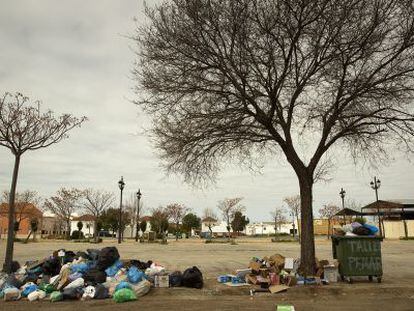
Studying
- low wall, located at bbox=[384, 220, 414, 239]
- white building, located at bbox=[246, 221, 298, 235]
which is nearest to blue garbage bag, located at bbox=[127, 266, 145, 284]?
low wall, located at bbox=[384, 220, 414, 239]

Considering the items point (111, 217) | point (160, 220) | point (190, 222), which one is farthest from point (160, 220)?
point (190, 222)

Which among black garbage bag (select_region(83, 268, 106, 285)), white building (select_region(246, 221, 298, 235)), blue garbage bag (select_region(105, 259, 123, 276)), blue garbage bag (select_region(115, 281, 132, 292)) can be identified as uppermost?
white building (select_region(246, 221, 298, 235))

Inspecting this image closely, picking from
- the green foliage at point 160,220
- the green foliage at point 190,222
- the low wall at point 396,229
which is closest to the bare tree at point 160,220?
the green foliage at point 160,220

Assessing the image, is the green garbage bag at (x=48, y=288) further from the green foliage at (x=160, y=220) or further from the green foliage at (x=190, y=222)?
the green foliage at (x=190, y=222)

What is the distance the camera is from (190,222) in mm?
103250

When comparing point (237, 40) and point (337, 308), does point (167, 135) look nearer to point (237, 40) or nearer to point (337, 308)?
point (237, 40)

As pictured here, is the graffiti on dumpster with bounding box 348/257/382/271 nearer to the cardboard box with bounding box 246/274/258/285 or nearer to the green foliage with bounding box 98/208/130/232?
the cardboard box with bounding box 246/274/258/285

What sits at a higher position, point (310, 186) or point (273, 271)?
point (310, 186)

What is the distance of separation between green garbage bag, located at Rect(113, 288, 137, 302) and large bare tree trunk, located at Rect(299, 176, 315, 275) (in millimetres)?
4698

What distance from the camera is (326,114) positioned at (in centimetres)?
1255

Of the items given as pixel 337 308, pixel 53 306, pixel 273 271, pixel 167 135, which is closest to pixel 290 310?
pixel 337 308

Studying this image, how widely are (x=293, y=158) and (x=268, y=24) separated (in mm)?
3772

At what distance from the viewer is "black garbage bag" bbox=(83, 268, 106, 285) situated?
1035 cm

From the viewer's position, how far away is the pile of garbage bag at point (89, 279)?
966cm
